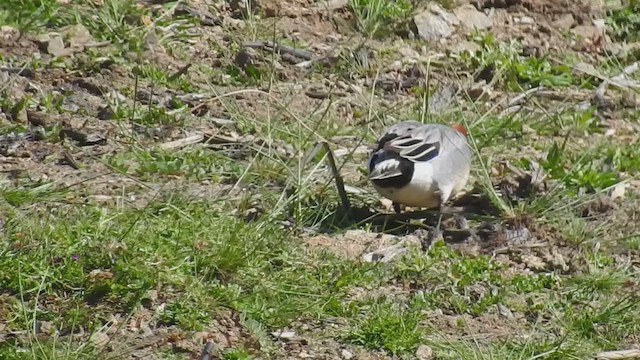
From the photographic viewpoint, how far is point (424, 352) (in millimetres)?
5879

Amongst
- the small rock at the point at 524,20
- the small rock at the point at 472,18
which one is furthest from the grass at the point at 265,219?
the small rock at the point at 524,20

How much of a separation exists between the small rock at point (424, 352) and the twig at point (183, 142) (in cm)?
248

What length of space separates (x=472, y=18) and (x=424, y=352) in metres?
5.01

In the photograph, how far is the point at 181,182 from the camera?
7293mm

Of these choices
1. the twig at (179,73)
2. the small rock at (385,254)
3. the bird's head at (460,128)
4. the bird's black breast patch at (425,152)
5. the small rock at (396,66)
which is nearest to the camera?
the small rock at (385,254)

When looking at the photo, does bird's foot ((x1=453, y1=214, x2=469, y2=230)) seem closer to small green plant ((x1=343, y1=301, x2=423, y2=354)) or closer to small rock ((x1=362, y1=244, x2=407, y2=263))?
small rock ((x1=362, y1=244, x2=407, y2=263))

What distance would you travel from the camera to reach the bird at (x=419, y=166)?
23.0 ft

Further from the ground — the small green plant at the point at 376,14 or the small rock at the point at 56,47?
the small rock at the point at 56,47

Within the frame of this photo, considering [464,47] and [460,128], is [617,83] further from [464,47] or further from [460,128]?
[460,128]

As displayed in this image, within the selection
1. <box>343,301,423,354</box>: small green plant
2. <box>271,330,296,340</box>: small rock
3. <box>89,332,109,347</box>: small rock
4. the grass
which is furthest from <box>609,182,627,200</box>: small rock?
<box>89,332,109,347</box>: small rock

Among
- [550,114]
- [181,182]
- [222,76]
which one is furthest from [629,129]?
[181,182]

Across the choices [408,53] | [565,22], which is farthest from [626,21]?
[408,53]

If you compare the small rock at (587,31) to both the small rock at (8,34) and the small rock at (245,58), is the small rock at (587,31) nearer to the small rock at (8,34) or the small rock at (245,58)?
the small rock at (245,58)

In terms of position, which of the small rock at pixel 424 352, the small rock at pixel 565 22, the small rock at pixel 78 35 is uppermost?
the small rock at pixel 424 352
